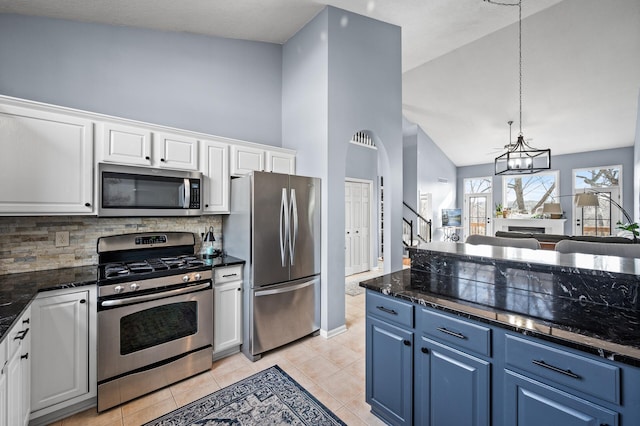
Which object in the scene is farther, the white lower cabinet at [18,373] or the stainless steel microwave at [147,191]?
the stainless steel microwave at [147,191]

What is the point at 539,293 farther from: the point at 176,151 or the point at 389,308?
the point at 176,151

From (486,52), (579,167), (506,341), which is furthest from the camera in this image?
(579,167)

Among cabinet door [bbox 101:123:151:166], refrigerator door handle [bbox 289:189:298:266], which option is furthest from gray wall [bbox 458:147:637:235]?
cabinet door [bbox 101:123:151:166]

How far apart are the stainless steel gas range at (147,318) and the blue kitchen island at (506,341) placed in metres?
1.46

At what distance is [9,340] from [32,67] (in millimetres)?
2230

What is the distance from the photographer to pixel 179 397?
2.24 metres

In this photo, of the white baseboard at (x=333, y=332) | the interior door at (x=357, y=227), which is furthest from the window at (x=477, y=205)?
the white baseboard at (x=333, y=332)

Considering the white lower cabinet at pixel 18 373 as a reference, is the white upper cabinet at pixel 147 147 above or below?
above

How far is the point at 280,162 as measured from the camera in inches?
138

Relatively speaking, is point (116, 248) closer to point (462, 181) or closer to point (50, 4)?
point (50, 4)

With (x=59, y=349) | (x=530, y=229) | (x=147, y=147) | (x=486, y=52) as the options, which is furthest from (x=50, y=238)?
(x=530, y=229)

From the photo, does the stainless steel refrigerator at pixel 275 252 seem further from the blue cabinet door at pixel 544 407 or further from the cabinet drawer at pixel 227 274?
the blue cabinet door at pixel 544 407

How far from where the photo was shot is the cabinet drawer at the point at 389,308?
1722 millimetres

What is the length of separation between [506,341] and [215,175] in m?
2.69
